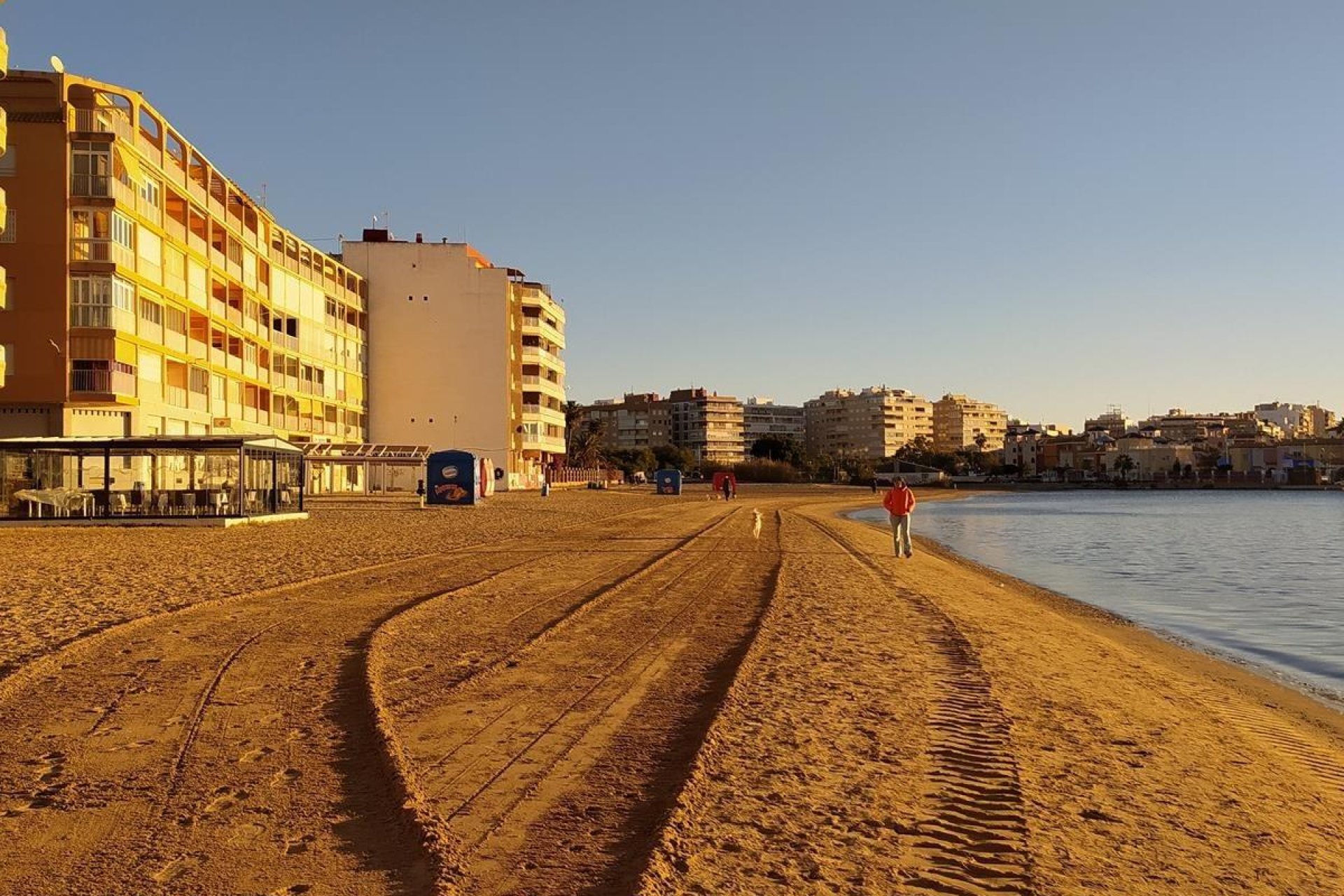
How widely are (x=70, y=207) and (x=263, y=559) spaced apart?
27.6 m

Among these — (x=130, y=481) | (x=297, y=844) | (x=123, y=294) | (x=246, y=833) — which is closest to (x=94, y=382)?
(x=123, y=294)

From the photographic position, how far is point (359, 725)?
717 cm

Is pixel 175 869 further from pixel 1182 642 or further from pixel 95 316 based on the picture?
pixel 95 316

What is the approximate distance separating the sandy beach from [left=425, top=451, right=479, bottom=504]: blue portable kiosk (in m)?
34.1

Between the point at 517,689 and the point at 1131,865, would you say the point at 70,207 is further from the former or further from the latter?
the point at 1131,865

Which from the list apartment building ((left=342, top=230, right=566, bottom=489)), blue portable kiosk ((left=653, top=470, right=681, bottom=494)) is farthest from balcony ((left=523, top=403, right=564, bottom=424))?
blue portable kiosk ((left=653, top=470, right=681, bottom=494))

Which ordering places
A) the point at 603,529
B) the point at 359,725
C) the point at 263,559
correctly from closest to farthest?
the point at 359,725 < the point at 263,559 < the point at 603,529

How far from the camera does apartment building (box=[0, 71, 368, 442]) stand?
1597 inches

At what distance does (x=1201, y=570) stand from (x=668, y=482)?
165 feet

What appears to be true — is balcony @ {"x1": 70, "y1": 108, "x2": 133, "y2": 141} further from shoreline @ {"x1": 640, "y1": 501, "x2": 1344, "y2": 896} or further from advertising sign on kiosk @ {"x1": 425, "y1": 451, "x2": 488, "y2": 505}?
shoreline @ {"x1": 640, "y1": 501, "x2": 1344, "y2": 896}

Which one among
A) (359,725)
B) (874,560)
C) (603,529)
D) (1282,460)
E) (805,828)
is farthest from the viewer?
(1282,460)

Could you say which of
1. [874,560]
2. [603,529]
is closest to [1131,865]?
[874,560]

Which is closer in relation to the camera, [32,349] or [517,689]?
[517,689]

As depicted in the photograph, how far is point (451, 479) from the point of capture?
162 ft
